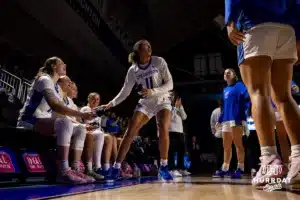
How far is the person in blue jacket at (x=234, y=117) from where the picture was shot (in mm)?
3609

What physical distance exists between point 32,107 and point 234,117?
2.31m

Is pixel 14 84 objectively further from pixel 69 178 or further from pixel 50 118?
pixel 69 178

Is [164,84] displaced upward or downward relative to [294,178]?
upward

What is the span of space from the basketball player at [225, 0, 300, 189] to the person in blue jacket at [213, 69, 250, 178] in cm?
206

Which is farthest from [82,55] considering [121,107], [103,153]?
[103,153]

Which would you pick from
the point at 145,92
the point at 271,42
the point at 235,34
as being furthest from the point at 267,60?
the point at 145,92

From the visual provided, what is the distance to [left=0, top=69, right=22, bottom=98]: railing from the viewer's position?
4842mm

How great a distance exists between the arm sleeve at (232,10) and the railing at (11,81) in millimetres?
4239

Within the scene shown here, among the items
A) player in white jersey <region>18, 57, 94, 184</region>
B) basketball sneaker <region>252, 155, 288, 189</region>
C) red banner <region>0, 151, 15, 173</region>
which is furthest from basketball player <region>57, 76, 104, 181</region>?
basketball sneaker <region>252, 155, 288, 189</region>

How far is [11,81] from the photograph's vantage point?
502cm

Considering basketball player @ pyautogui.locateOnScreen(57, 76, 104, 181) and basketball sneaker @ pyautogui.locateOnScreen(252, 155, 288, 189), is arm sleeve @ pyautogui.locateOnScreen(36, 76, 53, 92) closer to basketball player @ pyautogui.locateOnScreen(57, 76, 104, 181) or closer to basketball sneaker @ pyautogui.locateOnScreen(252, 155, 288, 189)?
basketball player @ pyautogui.locateOnScreen(57, 76, 104, 181)

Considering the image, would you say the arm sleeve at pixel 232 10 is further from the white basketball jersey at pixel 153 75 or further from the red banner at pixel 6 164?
the red banner at pixel 6 164

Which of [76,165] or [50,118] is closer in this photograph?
A: [50,118]

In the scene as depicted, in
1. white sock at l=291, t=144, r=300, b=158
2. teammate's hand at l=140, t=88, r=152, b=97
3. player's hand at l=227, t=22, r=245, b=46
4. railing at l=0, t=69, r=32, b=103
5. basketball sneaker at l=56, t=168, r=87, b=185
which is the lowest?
basketball sneaker at l=56, t=168, r=87, b=185
